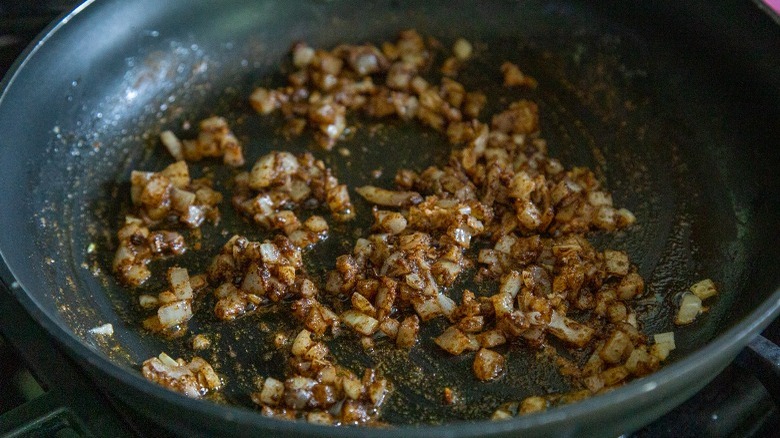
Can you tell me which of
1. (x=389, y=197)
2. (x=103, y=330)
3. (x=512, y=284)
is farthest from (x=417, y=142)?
(x=103, y=330)

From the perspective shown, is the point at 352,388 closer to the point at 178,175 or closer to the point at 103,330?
the point at 103,330

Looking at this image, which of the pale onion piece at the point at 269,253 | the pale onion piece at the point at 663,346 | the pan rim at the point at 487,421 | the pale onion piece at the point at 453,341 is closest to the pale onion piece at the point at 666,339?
the pale onion piece at the point at 663,346

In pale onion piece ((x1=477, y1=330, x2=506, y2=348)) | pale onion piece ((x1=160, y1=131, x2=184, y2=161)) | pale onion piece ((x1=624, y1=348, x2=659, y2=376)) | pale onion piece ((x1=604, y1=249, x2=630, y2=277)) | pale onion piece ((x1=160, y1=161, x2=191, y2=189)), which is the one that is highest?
pale onion piece ((x1=624, y1=348, x2=659, y2=376))

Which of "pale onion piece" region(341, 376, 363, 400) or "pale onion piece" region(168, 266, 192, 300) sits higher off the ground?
"pale onion piece" region(341, 376, 363, 400)

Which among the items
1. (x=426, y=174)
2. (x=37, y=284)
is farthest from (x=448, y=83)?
(x=37, y=284)

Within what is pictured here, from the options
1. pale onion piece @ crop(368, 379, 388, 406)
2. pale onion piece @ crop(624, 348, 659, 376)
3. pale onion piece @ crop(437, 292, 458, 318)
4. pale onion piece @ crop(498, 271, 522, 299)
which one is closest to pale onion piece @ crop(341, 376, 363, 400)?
pale onion piece @ crop(368, 379, 388, 406)

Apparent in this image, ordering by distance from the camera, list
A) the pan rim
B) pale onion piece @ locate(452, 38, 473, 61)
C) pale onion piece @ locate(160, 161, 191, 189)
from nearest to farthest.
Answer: the pan rim, pale onion piece @ locate(160, 161, 191, 189), pale onion piece @ locate(452, 38, 473, 61)

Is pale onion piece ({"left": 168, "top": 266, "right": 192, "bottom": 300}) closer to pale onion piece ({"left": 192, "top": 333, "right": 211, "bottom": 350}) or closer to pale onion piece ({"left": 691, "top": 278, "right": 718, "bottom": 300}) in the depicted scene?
pale onion piece ({"left": 192, "top": 333, "right": 211, "bottom": 350})
